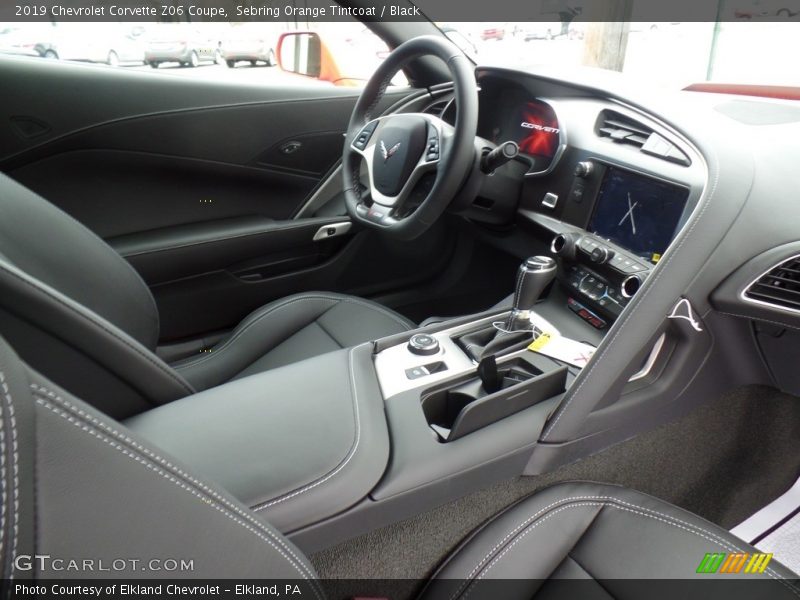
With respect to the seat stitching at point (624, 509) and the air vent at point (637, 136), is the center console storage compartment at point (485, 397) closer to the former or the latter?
the seat stitching at point (624, 509)

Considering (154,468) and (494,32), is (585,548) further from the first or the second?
(494,32)

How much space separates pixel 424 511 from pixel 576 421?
0.93 feet

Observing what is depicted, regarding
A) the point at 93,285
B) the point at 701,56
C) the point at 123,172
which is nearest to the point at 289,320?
the point at 93,285

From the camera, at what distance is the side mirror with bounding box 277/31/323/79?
193 centimetres

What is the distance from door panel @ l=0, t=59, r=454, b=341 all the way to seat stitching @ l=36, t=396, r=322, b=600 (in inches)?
46.1

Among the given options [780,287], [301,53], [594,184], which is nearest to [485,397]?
[780,287]

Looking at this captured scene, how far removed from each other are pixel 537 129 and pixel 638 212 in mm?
422

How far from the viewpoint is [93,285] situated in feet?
3.11

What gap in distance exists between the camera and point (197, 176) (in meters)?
1.65

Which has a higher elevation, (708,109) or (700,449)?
(708,109)

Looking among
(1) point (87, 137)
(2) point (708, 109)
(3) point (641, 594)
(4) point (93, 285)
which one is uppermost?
(2) point (708, 109)

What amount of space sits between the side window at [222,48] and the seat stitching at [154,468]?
1240mm

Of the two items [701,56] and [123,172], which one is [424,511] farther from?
[701,56]

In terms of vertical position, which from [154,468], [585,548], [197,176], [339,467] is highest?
[154,468]
